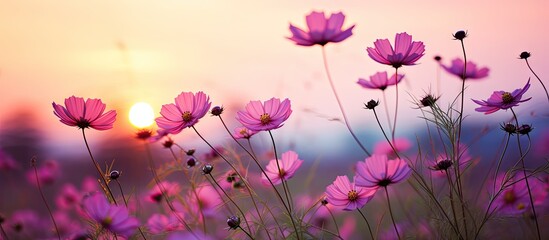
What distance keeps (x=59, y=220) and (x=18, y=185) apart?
563mm

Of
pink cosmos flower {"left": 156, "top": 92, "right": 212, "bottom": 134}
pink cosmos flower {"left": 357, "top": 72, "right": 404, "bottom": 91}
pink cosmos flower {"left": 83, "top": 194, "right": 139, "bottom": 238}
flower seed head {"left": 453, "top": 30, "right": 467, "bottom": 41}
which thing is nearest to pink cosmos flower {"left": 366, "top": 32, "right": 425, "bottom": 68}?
flower seed head {"left": 453, "top": 30, "right": 467, "bottom": 41}

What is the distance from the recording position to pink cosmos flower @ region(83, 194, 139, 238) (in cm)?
76

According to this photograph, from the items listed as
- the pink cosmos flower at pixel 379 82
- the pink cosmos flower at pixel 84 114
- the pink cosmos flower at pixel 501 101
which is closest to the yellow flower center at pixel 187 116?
the pink cosmos flower at pixel 84 114

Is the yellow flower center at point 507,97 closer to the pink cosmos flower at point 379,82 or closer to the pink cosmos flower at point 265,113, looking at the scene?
the pink cosmos flower at point 379,82

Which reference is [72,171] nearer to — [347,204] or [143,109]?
[143,109]

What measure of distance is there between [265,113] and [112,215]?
29 cm

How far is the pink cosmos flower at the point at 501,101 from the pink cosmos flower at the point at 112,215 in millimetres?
570

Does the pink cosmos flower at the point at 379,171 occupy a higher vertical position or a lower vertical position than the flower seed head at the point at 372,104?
lower

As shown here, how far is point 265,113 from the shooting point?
0.92m

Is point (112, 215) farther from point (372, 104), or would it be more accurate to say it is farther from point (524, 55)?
point (524, 55)

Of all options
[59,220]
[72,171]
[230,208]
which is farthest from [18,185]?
[230,208]

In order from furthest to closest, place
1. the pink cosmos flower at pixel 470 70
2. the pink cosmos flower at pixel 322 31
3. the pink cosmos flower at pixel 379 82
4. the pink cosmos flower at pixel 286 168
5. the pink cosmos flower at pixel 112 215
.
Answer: the pink cosmos flower at pixel 470 70 → the pink cosmos flower at pixel 379 82 → the pink cosmos flower at pixel 286 168 → the pink cosmos flower at pixel 322 31 → the pink cosmos flower at pixel 112 215

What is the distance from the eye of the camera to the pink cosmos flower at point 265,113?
895 millimetres

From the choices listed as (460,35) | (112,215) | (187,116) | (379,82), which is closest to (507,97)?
(460,35)
